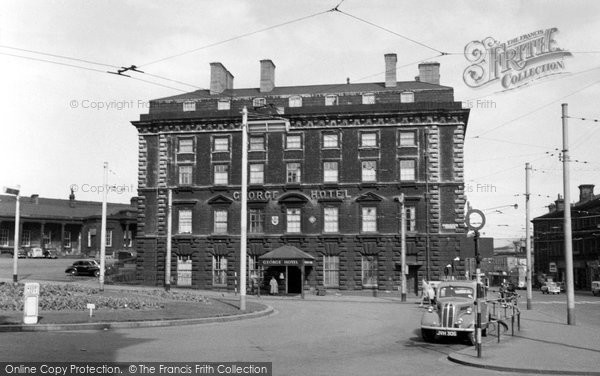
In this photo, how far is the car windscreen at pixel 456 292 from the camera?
847 inches

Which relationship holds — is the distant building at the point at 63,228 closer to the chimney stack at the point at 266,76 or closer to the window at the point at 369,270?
the chimney stack at the point at 266,76

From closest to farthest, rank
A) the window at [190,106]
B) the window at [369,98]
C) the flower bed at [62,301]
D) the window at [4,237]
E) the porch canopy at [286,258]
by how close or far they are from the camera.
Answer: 1. the flower bed at [62,301]
2. the porch canopy at [286,258]
3. the window at [369,98]
4. the window at [190,106]
5. the window at [4,237]

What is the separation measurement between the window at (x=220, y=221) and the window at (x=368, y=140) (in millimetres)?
13467

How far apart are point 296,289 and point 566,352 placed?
3921cm

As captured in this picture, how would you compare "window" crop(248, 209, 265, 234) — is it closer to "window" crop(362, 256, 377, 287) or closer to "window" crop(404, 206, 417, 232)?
"window" crop(362, 256, 377, 287)

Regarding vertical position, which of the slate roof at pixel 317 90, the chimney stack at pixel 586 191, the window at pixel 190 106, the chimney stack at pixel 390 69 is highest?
the chimney stack at pixel 390 69

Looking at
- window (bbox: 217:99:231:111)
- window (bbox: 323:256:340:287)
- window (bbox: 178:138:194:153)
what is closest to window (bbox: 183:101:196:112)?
window (bbox: 217:99:231:111)

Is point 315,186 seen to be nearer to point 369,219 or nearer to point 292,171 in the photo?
point 292,171

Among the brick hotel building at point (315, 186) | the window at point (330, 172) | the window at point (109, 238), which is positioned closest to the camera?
the brick hotel building at point (315, 186)

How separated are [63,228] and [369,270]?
61.8 metres

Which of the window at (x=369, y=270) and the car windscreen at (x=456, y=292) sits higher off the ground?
the car windscreen at (x=456, y=292)

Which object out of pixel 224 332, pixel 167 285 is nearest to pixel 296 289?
pixel 167 285

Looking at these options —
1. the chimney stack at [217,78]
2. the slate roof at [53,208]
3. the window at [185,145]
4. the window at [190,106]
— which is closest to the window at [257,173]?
the window at [185,145]

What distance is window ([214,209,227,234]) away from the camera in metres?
→ 57.8
